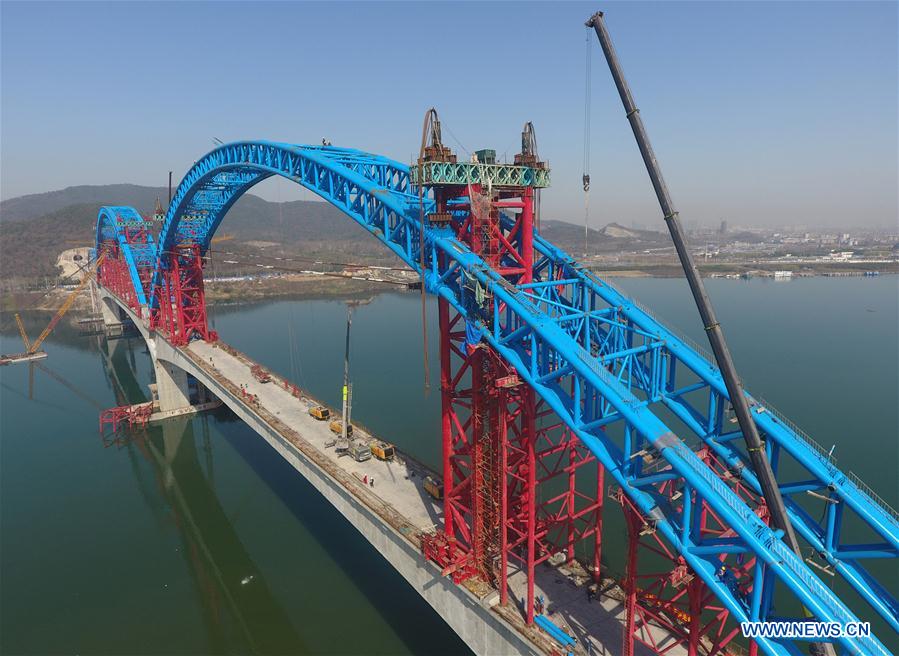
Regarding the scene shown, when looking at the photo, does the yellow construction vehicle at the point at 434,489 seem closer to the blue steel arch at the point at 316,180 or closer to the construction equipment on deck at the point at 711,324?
the blue steel arch at the point at 316,180

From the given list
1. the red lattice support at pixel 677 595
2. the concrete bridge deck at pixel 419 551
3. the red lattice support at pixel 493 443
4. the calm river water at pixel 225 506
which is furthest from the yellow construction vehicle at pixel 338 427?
the red lattice support at pixel 677 595

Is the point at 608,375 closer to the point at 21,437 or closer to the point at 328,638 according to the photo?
the point at 328,638

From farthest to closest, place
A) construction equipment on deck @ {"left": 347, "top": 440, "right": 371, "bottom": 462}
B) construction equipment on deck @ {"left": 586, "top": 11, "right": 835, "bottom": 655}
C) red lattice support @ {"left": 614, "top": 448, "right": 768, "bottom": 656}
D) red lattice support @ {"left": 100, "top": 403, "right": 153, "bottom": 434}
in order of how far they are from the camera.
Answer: red lattice support @ {"left": 100, "top": 403, "right": 153, "bottom": 434}, construction equipment on deck @ {"left": 347, "top": 440, "right": 371, "bottom": 462}, red lattice support @ {"left": 614, "top": 448, "right": 768, "bottom": 656}, construction equipment on deck @ {"left": 586, "top": 11, "right": 835, "bottom": 655}

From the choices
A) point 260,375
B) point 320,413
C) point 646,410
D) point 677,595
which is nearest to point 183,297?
point 260,375

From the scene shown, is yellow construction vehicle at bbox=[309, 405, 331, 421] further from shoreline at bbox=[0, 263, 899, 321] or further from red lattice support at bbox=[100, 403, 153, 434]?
shoreline at bbox=[0, 263, 899, 321]

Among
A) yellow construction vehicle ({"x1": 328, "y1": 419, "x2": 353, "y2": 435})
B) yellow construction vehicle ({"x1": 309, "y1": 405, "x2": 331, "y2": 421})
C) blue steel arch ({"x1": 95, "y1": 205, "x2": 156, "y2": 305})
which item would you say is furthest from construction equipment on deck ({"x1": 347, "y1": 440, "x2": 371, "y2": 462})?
blue steel arch ({"x1": 95, "y1": 205, "x2": 156, "y2": 305})

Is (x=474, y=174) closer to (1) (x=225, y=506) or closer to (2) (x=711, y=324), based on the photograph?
(2) (x=711, y=324)
